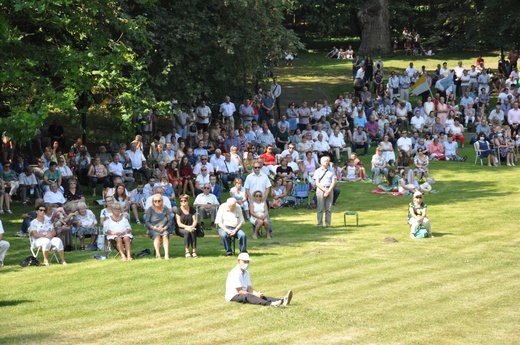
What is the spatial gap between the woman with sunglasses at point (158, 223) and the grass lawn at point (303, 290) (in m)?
0.52

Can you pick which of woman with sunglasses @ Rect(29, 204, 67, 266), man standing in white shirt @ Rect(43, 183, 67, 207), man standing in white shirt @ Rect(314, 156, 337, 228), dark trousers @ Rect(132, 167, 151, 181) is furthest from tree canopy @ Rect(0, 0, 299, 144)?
man standing in white shirt @ Rect(314, 156, 337, 228)

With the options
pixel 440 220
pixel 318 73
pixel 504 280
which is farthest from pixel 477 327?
pixel 318 73

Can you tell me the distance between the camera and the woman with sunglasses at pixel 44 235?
21047mm

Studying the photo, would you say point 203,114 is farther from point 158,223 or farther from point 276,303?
point 276,303

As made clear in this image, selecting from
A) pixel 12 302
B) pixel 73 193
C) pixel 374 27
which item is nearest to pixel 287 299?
pixel 12 302

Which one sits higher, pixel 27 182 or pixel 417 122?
pixel 417 122

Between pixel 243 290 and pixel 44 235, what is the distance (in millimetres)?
5787

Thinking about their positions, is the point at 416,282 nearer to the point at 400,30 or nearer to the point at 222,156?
the point at 222,156

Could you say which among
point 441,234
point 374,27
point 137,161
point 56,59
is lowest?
point 441,234

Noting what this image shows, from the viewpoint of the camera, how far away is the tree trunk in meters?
54.3

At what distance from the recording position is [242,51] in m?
34.7

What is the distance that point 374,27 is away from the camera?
54.8 m

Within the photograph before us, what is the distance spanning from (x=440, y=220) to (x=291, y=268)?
715 centimetres

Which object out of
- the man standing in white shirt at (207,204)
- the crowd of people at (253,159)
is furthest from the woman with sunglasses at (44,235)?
the man standing in white shirt at (207,204)
